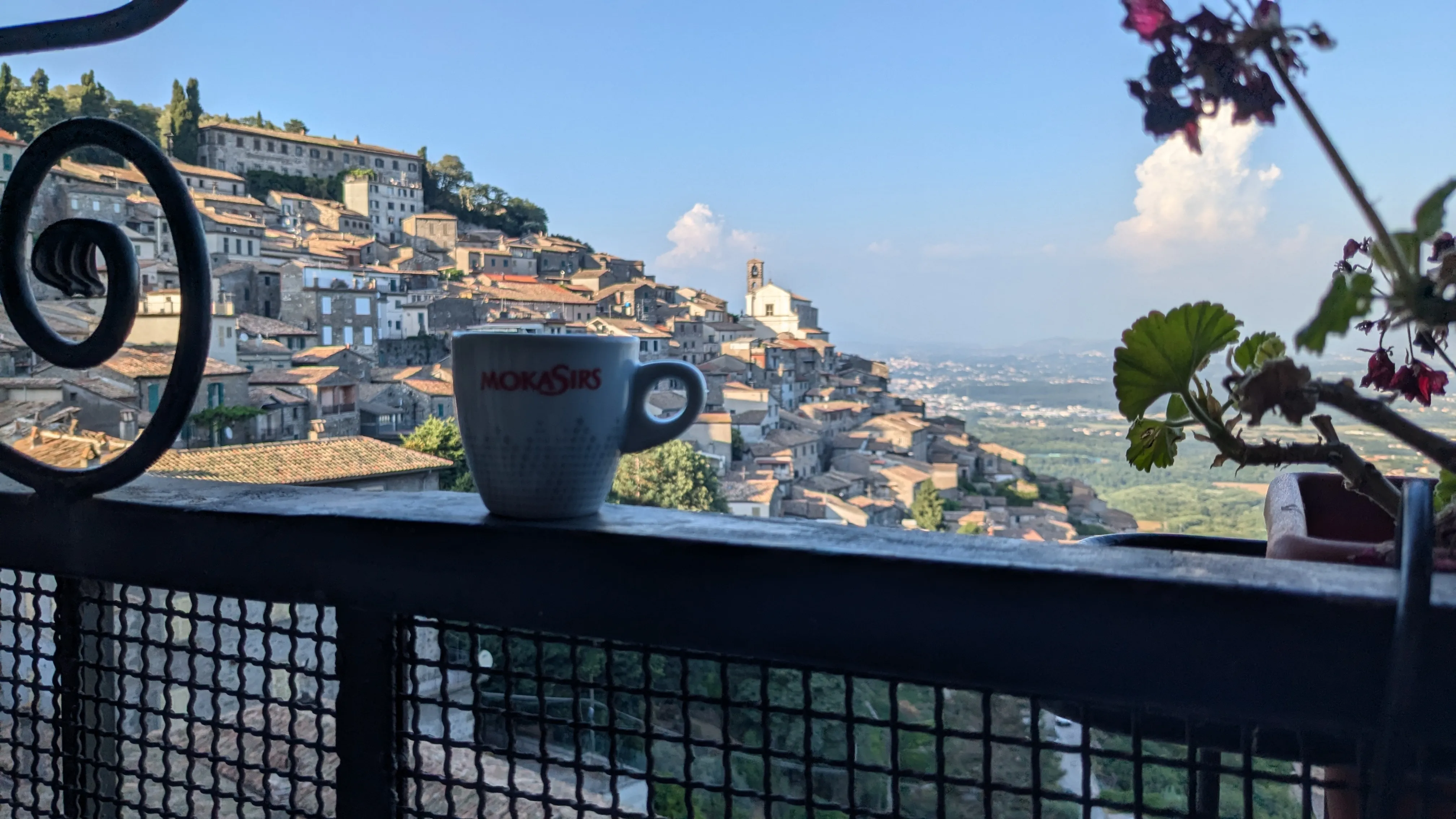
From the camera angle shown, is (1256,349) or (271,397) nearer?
(1256,349)

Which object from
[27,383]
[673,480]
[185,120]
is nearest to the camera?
[27,383]

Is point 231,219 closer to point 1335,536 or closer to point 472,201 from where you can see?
point 472,201

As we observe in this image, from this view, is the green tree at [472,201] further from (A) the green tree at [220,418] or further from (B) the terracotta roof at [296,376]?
(A) the green tree at [220,418]

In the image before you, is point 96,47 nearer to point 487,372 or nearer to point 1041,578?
point 487,372

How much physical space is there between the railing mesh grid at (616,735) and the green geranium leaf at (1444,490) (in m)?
0.14

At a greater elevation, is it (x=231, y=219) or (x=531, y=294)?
(x=231, y=219)

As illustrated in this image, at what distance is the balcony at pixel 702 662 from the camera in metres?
0.34

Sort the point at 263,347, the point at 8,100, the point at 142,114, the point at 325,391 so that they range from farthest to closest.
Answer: the point at 142,114
the point at 8,100
the point at 263,347
the point at 325,391

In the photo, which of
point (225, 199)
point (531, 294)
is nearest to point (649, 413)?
point (531, 294)

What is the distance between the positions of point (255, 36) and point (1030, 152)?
31029 mm

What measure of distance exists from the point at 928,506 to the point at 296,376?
9336mm

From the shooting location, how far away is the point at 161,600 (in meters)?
0.67

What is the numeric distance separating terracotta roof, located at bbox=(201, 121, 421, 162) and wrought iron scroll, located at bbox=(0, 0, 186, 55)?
31595 millimetres

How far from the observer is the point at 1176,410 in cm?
42
